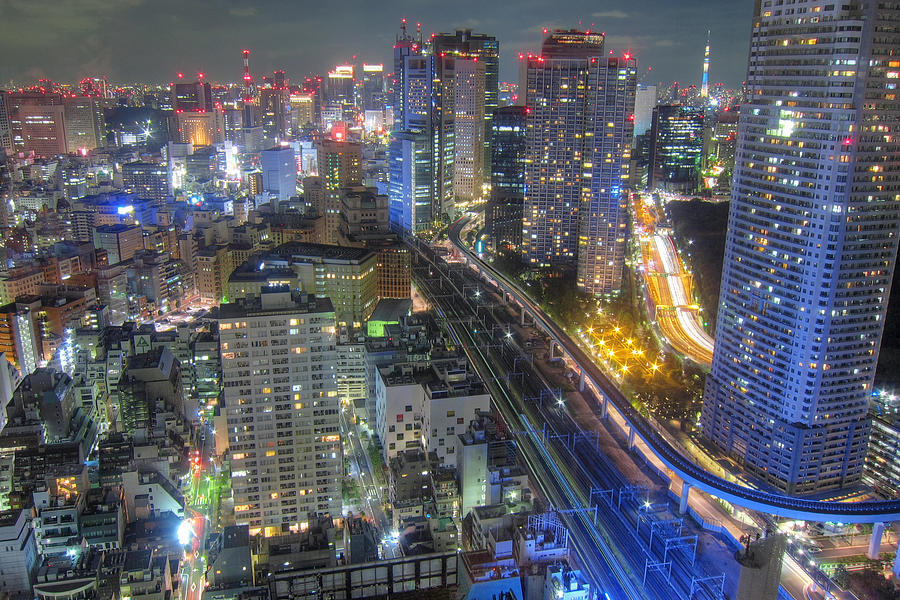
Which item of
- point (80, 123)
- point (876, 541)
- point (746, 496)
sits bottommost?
point (876, 541)

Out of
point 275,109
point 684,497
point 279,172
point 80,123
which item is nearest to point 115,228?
point 279,172

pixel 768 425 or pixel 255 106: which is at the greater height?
pixel 255 106

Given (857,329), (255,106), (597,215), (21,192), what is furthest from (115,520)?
(255,106)

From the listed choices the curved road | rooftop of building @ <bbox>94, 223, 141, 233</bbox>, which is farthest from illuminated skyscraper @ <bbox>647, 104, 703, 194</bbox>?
rooftop of building @ <bbox>94, 223, 141, 233</bbox>

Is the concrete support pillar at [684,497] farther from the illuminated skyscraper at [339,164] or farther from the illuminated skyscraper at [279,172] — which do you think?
the illuminated skyscraper at [279,172]

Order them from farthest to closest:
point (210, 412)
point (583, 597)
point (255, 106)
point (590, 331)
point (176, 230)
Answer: point (255, 106)
point (176, 230)
point (590, 331)
point (210, 412)
point (583, 597)

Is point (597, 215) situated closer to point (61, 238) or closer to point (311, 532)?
point (311, 532)

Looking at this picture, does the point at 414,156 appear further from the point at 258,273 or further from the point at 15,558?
the point at 15,558
